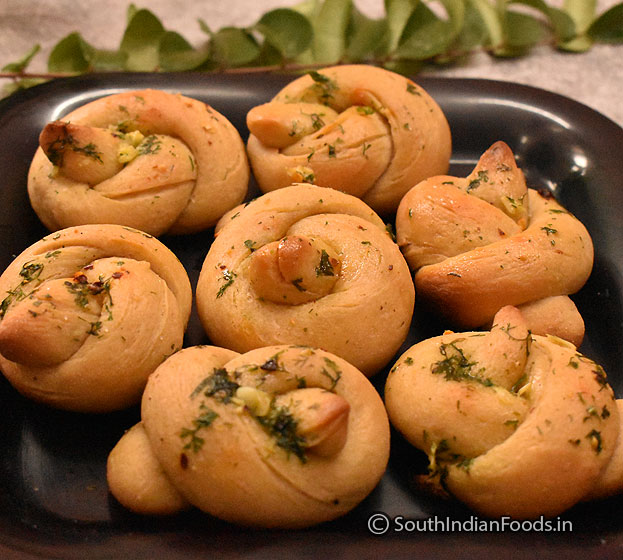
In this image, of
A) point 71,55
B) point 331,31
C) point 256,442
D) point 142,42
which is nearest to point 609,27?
point 331,31

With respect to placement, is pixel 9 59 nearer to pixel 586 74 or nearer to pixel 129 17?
pixel 129 17

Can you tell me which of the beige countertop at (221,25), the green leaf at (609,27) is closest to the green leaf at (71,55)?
the beige countertop at (221,25)

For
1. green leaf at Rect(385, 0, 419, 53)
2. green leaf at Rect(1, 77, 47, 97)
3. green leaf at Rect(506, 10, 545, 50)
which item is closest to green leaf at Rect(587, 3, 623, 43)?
green leaf at Rect(506, 10, 545, 50)

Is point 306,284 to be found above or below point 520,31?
below

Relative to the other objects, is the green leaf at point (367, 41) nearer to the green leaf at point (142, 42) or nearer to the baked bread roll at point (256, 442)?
the green leaf at point (142, 42)

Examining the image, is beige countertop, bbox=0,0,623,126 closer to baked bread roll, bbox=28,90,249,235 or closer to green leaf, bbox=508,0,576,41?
green leaf, bbox=508,0,576,41

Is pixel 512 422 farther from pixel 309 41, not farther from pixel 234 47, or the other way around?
pixel 234 47

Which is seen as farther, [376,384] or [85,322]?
[376,384]
